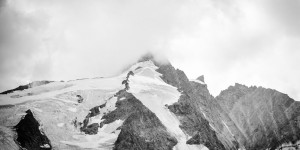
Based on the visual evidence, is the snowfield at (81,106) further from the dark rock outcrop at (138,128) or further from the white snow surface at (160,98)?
the dark rock outcrop at (138,128)

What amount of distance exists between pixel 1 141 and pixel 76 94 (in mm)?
60788

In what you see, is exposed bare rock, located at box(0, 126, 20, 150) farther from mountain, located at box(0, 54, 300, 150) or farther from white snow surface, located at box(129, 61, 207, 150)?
white snow surface, located at box(129, 61, 207, 150)

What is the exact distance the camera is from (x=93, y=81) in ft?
615

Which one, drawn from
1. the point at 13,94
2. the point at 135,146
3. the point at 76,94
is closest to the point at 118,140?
the point at 135,146

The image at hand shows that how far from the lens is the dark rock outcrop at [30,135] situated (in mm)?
111625

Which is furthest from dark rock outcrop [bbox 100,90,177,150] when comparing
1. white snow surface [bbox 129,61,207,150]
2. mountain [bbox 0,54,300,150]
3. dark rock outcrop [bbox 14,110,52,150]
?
dark rock outcrop [bbox 14,110,52,150]

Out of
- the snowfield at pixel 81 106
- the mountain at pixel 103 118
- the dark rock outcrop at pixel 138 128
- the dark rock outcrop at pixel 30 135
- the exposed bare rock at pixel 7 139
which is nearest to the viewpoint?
the exposed bare rock at pixel 7 139

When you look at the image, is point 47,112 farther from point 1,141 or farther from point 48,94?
point 1,141

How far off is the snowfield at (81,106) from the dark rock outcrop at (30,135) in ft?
8.98

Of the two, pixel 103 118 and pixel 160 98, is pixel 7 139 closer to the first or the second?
pixel 103 118

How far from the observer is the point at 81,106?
15388 centimetres

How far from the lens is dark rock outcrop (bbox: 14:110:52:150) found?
366 feet

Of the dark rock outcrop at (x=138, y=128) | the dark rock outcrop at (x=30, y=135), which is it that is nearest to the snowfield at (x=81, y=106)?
the dark rock outcrop at (x=30, y=135)

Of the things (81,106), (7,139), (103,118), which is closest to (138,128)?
(103,118)
